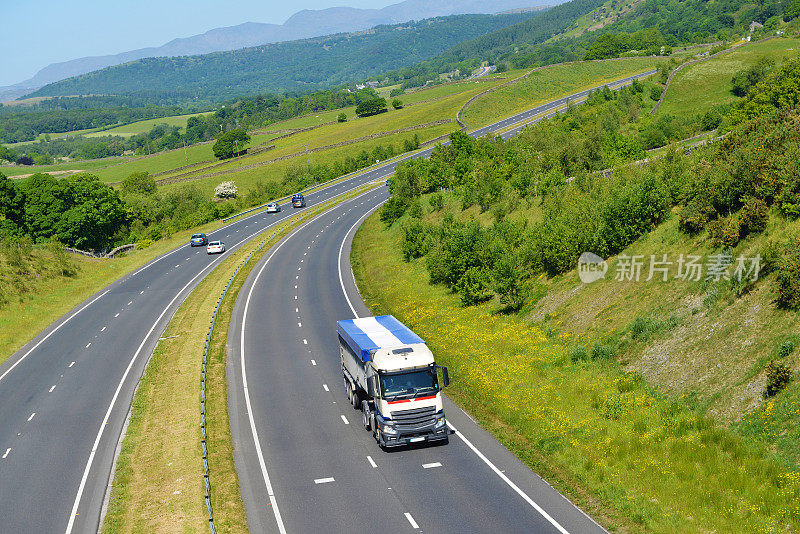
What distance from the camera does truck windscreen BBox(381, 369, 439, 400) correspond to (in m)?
24.5

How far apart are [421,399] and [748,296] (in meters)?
14.4

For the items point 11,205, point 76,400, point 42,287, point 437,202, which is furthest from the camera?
point 11,205

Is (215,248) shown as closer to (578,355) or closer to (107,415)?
(107,415)

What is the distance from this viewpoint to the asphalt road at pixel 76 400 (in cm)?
2336

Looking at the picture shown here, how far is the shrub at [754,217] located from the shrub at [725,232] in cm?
39

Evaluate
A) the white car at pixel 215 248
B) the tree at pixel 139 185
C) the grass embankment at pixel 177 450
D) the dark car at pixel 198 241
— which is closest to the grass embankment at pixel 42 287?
the dark car at pixel 198 241

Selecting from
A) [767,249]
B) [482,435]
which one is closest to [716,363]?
[767,249]

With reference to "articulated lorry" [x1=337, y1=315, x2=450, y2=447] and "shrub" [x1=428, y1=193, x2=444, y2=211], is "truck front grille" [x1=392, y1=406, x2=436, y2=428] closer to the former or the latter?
"articulated lorry" [x1=337, y1=315, x2=450, y2=447]

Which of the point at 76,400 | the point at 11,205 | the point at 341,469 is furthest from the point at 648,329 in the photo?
the point at 11,205

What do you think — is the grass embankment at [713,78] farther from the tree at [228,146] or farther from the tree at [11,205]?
the tree at [228,146]

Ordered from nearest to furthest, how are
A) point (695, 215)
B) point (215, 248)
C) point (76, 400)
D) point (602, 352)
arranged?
point (602, 352) < point (695, 215) < point (76, 400) < point (215, 248)

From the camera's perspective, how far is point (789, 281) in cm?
2475

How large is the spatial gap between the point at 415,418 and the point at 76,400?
20.0 m

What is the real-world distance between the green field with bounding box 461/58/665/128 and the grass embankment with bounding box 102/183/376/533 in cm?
11181
